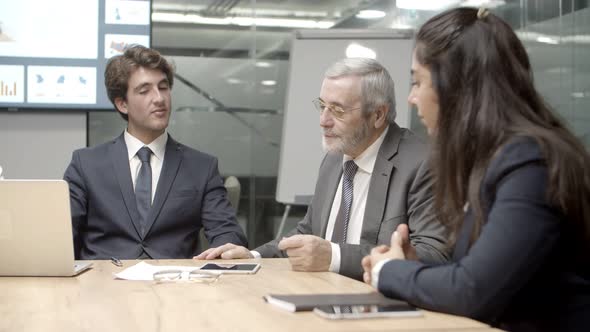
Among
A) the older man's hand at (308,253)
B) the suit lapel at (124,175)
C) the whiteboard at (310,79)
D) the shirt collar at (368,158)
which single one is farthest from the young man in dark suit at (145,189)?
the whiteboard at (310,79)

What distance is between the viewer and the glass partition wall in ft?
20.7

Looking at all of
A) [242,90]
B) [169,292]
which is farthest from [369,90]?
[242,90]

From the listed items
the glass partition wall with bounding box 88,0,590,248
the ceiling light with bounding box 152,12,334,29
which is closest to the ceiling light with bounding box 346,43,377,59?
the glass partition wall with bounding box 88,0,590,248

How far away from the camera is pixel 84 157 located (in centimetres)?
347

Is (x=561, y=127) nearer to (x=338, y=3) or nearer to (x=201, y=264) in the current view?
(x=201, y=264)

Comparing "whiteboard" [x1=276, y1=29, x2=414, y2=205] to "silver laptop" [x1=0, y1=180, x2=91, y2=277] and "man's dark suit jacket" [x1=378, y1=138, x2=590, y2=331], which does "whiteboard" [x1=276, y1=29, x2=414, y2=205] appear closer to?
"silver laptop" [x1=0, y1=180, x2=91, y2=277]

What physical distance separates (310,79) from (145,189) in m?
2.50

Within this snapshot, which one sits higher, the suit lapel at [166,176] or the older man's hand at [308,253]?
the suit lapel at [166,176]

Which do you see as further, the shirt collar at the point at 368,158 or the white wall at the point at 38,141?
the white wall at the point at 38,141

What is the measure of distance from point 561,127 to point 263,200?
16.0ft

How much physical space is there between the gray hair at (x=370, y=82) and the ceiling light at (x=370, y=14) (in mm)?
3504

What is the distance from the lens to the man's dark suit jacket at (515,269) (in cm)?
159

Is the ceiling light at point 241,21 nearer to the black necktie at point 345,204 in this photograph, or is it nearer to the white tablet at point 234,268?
the black necktie at point 345,204

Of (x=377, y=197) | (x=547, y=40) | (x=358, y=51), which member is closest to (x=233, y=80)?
(x=358, y=51)
